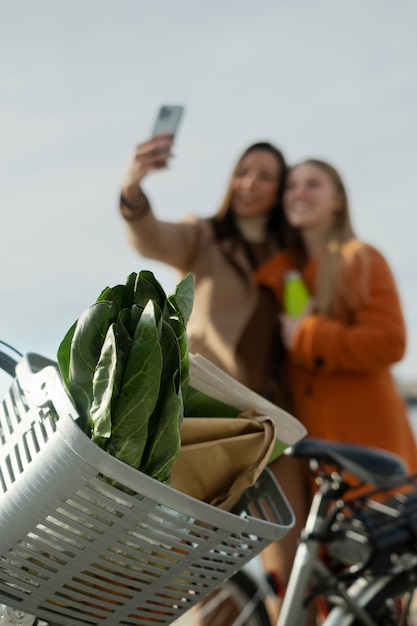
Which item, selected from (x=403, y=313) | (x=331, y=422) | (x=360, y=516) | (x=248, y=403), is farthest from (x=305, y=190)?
(x=248, y=403)

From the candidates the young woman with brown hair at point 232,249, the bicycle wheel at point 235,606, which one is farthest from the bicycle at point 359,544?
the young woman with brown hair at point 232,249

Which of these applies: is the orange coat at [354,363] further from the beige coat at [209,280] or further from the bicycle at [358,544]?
the bicycle at [358,544]

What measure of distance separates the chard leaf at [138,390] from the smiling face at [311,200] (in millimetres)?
1717

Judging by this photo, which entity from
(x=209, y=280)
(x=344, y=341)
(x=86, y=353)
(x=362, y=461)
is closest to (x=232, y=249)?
(x=209, y=280)

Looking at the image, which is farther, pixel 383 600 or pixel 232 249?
pixel 232 249

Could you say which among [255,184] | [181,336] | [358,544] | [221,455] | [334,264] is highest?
[255,184]

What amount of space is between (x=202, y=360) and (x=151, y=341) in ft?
0.51

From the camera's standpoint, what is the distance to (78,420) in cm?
70

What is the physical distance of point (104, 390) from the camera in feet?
2.24

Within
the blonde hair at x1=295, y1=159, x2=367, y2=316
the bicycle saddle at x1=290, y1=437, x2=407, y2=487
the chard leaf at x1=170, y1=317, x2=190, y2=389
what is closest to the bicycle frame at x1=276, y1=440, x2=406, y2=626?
the bicycle saddle at x1=290, y1=437, x2=407, y2=487

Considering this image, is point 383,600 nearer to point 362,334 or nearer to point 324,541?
point 324,541

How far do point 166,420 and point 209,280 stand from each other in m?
1.66

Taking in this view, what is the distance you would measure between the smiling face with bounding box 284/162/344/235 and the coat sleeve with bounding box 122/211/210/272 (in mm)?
247

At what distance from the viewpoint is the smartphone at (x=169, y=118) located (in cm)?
212
